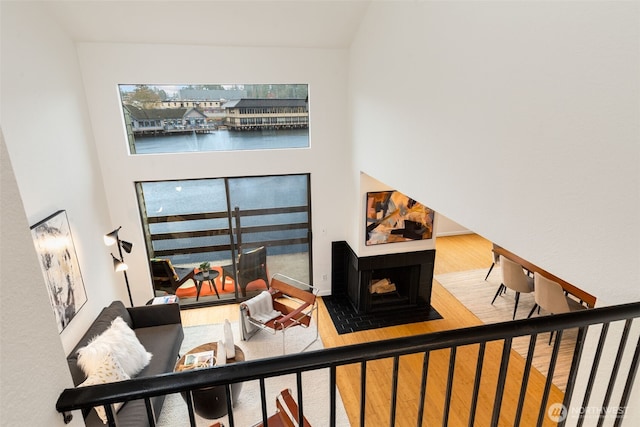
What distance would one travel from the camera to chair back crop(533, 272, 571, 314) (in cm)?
431

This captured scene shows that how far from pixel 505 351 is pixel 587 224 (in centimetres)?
112

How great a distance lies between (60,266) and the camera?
3723mm

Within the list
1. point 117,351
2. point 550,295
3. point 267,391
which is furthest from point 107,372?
point 550,295

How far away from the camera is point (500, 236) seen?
234 centimetres

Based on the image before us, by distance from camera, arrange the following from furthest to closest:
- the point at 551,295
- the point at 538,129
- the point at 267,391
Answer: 1. the point at 551,295
2. the point at 267,391
3. the point at 538,129

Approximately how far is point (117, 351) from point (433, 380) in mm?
3577

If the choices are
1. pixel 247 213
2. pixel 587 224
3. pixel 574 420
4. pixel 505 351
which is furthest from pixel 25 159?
pixel 574 420

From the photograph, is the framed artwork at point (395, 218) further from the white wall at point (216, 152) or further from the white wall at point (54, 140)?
the white wall at point (54, 140)

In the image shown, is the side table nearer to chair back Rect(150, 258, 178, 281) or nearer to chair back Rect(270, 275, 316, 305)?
chair back Rect(150, 258, 178, 281)

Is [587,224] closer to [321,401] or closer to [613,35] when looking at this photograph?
[613,35]

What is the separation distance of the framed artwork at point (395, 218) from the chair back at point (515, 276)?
1.18m

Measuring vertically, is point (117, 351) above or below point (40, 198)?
below

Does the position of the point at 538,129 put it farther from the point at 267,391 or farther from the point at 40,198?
the point at 40,198

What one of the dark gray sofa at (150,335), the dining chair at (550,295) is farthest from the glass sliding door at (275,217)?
the dining chair at (550,295)
